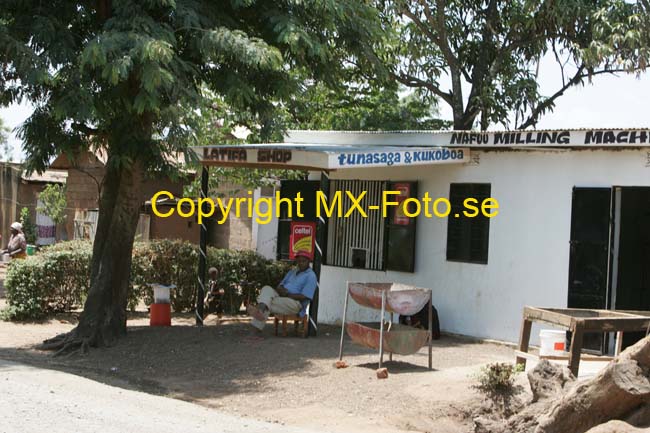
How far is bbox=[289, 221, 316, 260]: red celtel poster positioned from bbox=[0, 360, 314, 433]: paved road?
6771 mm

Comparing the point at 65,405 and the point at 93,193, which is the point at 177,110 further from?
the point at 93,193

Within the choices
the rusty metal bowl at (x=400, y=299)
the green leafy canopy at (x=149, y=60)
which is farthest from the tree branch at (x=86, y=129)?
the rusty metal bowl at (x=400, y=299)

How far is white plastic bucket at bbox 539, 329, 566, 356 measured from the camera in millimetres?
9312

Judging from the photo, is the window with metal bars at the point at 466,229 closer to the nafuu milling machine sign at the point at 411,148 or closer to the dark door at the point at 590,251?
the nafuu milling machine sign at the point at 411,148

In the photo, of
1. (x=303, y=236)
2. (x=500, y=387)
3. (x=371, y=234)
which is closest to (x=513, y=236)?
(x=371, y=234)

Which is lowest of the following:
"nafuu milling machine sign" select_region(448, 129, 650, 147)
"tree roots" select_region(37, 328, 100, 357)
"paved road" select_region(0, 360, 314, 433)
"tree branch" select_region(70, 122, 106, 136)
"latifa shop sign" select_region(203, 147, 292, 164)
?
"tree roots" select_region(37, 328, 100, 357)

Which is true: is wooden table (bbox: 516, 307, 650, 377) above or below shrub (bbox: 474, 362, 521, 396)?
above

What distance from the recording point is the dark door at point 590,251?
1185 centimetres

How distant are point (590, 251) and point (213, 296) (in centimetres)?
701

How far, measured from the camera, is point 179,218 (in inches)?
1032

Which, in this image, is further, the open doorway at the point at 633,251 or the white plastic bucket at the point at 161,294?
the white plastic bucket at the point at 161,294

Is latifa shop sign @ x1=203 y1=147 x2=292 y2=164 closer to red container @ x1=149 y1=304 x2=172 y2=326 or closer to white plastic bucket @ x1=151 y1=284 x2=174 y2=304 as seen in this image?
white plastic bucket @ x1=151 y1=284 x2=174 y2=304

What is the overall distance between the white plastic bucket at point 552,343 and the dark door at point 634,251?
3.25m

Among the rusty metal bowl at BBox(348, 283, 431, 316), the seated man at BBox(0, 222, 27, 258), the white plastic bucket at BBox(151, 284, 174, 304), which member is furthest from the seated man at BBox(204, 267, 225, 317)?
the seated man at BBox(0, 222, 27, 258)
